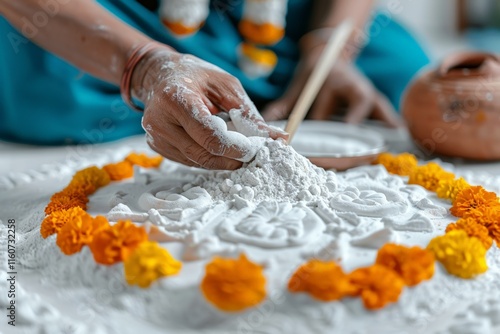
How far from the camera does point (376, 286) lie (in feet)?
2.12

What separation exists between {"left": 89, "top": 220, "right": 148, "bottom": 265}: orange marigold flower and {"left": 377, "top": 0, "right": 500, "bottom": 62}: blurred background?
3.01m

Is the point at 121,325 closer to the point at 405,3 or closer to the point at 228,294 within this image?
the point at 228,294

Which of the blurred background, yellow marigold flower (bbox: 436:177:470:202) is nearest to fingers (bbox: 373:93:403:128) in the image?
yellow marigold flower (bbox: 436:177:470:202)

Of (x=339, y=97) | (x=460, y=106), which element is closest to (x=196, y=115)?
(x=460, y=106)

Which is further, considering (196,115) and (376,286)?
(196,115)

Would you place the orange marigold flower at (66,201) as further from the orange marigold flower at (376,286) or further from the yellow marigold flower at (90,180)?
the orange marigold flower at (376,286)

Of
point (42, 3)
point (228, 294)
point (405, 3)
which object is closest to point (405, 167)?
point (228, 294)

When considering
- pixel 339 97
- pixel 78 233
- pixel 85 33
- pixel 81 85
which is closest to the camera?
pixel 78 233

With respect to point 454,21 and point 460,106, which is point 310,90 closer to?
point 460,106

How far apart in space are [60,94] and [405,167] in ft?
2.42

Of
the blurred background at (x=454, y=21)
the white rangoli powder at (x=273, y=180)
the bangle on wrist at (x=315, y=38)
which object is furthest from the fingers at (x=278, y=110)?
the blurred background at (x=454, y=21)

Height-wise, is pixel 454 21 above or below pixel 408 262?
below

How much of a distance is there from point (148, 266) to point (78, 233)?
128 mm

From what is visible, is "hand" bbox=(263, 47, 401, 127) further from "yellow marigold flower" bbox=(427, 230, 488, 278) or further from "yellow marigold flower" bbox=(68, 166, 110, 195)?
"yellow marigold flower" bbox=(427, 230, 488, 278)
